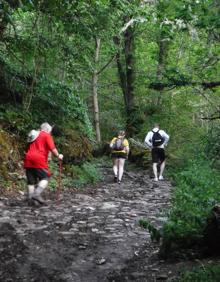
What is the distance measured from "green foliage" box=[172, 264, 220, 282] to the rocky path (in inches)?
18.7

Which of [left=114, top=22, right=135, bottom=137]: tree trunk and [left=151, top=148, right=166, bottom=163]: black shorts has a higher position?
[left=114, top=22, right=135, bottom=137]: tree trunk

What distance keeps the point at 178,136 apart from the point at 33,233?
18.3m

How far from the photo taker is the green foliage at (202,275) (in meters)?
5.32

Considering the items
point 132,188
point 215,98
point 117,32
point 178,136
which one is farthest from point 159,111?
point 132,188

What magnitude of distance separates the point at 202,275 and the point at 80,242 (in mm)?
2852

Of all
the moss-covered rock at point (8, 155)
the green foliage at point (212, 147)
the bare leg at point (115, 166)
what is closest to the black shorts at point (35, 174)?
the moss-covered rock at point (8, 155)

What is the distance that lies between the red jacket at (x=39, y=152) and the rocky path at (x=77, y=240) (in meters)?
0.98

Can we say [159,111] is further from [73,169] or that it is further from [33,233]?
[33,233]

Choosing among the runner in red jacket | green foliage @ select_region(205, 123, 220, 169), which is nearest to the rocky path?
the runner in red jacket

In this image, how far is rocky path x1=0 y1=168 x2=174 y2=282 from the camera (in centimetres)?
629

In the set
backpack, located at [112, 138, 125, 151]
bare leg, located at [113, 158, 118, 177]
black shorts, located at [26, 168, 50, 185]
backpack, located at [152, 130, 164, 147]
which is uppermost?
backpack, located at [152, 130, 164, 147]

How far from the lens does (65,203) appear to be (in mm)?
11258

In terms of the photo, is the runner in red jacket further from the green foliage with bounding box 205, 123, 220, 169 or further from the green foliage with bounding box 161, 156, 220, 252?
the green foliage with bounding box 205, 123, 220, 169

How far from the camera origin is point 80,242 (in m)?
7.79
